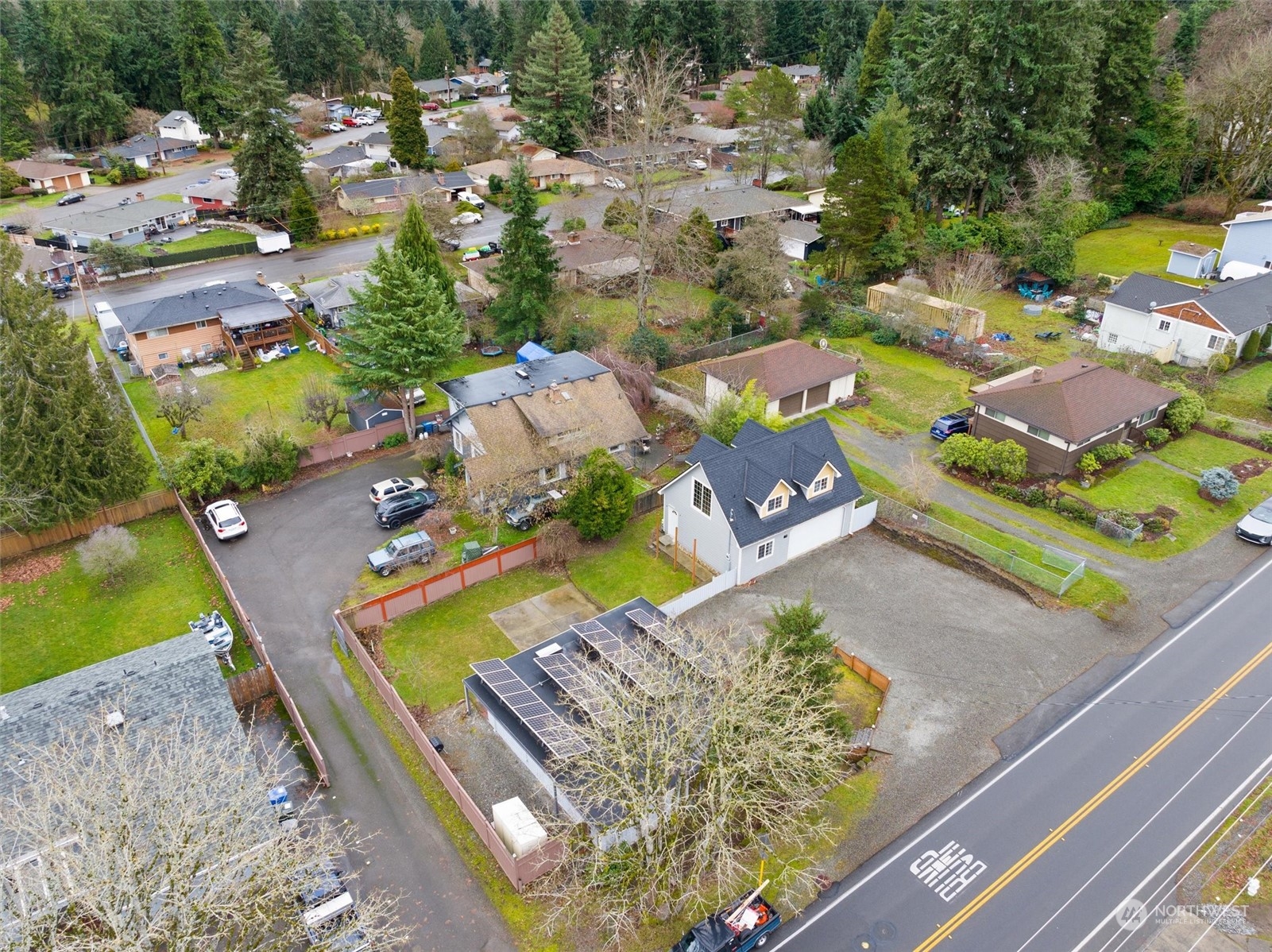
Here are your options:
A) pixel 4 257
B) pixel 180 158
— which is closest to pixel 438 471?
pixel 4 257

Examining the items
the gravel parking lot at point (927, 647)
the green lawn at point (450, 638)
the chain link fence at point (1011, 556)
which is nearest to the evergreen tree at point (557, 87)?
the chain link fence at point (1011, 556)

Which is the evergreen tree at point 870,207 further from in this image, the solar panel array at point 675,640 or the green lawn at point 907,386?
the solar panel array at point 675,640

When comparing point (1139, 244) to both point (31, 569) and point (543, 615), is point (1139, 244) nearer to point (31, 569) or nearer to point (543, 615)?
point (543, 615)

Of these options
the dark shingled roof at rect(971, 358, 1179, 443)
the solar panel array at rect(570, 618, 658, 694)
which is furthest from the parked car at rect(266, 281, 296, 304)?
the dark shingled roof at rect(971, 358, 1179, 443)

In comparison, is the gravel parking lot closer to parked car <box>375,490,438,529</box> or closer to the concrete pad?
the concrete pad

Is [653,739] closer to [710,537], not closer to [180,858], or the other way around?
[180,858]

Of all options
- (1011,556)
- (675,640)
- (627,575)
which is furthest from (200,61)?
(1011,556)
